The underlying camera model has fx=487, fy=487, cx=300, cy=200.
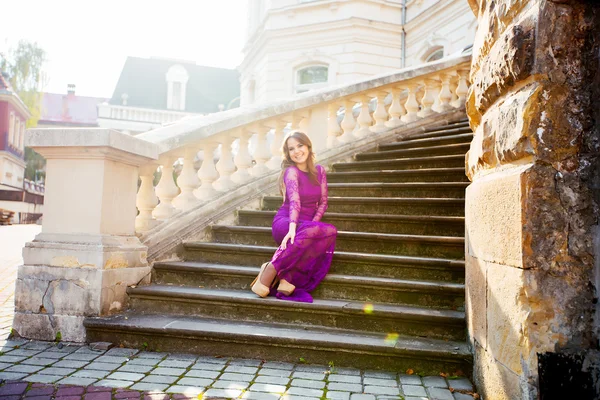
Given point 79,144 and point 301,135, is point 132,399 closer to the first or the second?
point 79,144

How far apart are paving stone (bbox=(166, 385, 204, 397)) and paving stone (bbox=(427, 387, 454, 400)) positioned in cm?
119

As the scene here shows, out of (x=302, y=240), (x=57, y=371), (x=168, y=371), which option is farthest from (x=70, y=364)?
(x=302, y=240)

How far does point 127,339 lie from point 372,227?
7.52ft

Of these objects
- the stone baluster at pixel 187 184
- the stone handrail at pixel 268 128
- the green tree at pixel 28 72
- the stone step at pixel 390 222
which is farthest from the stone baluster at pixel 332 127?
the green tree at pixel 28 72

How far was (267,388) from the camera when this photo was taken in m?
2.58

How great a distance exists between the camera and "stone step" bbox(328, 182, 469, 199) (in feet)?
Result: 15.4

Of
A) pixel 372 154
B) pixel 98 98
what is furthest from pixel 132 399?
pixel 98 98

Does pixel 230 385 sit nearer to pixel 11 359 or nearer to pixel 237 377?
pixel 237 377

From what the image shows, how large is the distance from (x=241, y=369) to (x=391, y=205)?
7.88 ft

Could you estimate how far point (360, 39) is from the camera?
14.3 m

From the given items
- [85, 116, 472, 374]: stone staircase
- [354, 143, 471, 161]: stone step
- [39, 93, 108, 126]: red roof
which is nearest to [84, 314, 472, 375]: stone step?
[85, 116, 472, 374]: stone staircase

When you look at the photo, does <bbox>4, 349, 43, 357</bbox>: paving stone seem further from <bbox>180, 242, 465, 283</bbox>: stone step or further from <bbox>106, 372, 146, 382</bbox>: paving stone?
<bbox>180, 242, 465, 283</bbox>: stone step

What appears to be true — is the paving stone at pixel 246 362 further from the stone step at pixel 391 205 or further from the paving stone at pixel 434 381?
the stone step at pixel 391 205

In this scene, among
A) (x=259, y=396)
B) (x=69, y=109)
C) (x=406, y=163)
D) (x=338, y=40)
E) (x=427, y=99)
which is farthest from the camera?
(x=69, y=109)
